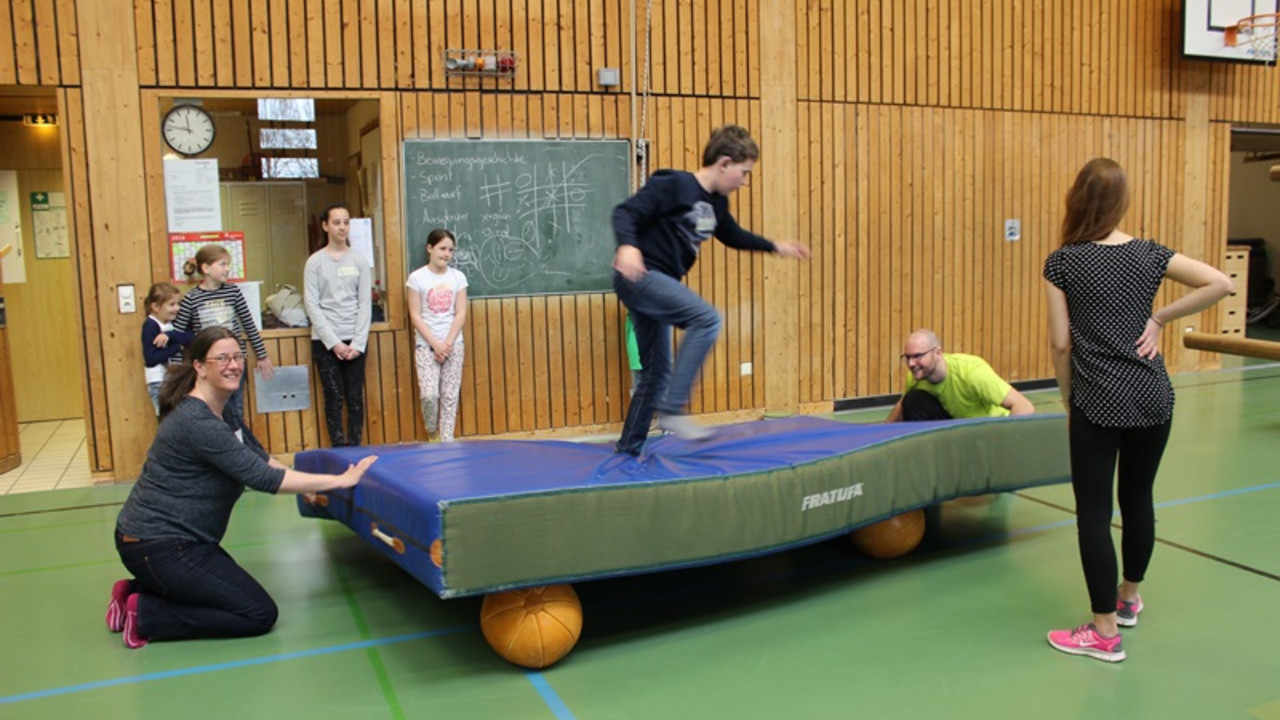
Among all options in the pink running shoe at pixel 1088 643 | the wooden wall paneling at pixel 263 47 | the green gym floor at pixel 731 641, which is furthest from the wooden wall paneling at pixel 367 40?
the pink running shoe at pixel 1088 643

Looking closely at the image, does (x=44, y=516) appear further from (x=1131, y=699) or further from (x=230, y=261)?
(x=1131, y=699)

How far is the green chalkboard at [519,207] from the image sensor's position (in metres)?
6.87

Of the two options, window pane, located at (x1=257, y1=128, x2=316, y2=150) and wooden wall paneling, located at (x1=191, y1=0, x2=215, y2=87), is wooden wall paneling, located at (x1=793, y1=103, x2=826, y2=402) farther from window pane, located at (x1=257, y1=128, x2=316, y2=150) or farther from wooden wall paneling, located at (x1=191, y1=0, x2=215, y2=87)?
wooden wall paneling, located at (x1=191, y1=0, x2=215, y2=87)

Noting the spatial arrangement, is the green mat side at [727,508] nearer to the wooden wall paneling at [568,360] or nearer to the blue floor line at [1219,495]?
the blue floor line at [1219,495]

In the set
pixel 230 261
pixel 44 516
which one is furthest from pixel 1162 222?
pixel 44 516

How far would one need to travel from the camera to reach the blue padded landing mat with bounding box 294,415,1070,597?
3.19 meters

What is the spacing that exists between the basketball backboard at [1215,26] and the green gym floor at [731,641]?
248 inches

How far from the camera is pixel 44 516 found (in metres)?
5.44

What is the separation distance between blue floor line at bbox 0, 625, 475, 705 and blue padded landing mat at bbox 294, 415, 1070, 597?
0.33m

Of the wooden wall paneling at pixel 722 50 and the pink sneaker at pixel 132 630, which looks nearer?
the pink sneaker at pixel 132 630

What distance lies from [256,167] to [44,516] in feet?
8.51

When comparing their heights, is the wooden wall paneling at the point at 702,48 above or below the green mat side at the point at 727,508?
above

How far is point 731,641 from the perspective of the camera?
355 centimetres

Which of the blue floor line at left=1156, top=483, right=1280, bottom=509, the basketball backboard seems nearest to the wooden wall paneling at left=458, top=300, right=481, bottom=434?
the blue floor line at left=1156, top=483, right=1280, bottom=509
